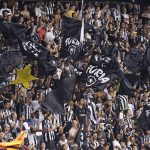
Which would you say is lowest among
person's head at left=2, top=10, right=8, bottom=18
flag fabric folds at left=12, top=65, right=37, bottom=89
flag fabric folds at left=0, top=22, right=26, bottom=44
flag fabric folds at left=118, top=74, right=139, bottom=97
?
flag fabric folds at left=118, top=74, right=139, bottom=97

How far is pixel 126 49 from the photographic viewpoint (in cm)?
2756

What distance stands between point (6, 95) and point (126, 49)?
20.0ft

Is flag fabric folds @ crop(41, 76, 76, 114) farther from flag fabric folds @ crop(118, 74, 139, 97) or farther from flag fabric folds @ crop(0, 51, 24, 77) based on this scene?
flag fabric folds @ crop(118, 74, 139, 97)

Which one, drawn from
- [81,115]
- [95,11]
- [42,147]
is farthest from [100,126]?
[95,11]

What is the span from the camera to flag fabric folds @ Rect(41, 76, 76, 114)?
21.9m

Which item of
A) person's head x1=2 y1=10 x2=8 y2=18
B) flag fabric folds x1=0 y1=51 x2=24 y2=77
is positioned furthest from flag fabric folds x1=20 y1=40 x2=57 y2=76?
person's head x1=2 y1=10 x2=8 y2=18

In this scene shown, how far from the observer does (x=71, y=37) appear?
1006 inches

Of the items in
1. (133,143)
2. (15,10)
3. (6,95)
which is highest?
(15,10)

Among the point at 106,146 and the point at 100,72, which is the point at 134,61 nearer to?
the point at 100,72

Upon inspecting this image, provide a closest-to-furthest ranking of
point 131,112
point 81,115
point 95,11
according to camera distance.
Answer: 1. point 81,115
2. point 131,112
3. point 95,11

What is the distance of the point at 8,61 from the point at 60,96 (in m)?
1.57

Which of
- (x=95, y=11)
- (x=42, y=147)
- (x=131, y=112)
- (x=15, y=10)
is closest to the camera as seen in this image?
(x=42, y=147)

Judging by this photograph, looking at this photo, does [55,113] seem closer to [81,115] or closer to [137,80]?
[81,115]

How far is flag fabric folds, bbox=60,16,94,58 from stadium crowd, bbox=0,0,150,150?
1.00ft
